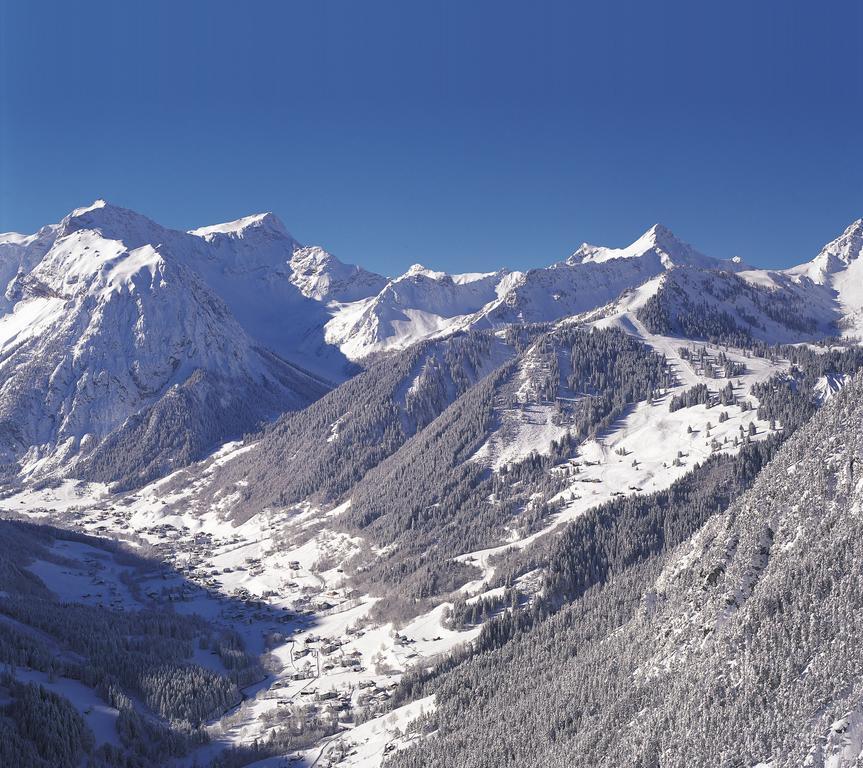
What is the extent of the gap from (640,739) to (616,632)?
128 ft

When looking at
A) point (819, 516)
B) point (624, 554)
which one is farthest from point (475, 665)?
point (819, 516)

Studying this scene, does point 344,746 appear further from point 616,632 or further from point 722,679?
point 722,679

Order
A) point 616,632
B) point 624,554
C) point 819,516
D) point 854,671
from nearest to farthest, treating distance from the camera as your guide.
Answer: point 854,671
point 819,516
point 616,632
point 624,554

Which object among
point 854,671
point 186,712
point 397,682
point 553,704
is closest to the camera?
point 854,671

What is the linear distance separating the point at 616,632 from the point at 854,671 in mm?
57527

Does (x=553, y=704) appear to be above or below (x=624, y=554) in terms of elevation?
below

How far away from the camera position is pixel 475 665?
6407 inches

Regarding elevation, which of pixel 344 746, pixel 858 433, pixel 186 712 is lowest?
pixel 344 746

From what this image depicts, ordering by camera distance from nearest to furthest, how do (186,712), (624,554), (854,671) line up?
(854,671) → (186,712) → (624,554)

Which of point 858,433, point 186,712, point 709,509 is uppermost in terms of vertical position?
point 858,433

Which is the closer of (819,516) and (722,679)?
(722,679)

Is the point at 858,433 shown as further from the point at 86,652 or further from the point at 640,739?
the point at 86,652

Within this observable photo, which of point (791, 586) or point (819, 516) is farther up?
point (819, 516)

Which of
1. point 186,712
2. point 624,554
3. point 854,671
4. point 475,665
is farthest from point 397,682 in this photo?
point 854,671
